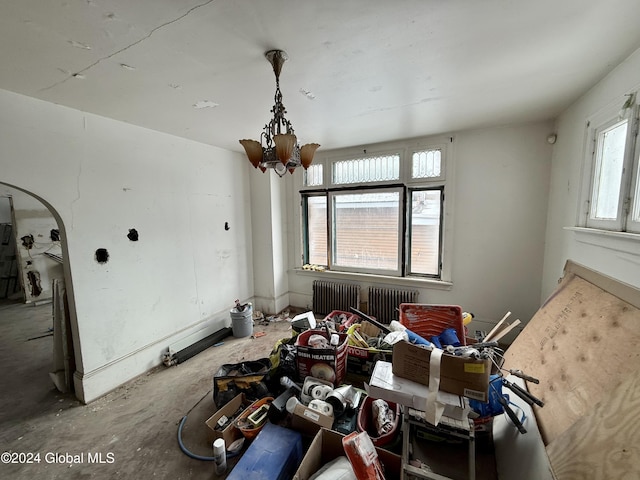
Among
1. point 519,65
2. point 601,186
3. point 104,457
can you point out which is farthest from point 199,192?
point 601,186

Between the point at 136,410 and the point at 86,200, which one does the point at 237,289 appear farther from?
the point at 86,200

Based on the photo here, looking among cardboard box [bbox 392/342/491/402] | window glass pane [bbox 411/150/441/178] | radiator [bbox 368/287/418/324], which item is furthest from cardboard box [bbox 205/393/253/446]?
window glass pane [bbox 411/150/441/178]

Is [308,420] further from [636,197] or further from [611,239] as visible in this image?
[636,197]

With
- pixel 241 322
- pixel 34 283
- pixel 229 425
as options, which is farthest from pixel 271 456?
pixel 34 283

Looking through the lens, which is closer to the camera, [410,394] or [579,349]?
[410,394]

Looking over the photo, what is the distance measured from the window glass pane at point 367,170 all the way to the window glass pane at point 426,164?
233mm

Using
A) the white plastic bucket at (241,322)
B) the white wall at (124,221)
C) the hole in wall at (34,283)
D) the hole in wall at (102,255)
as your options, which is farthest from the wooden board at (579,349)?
the hole in wall at (34,283)

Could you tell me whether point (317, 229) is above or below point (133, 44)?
below

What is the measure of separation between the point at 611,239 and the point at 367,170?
101 inches

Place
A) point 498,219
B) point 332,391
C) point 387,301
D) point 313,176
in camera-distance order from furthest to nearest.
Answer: point 313,176 < point 387,301 < point 498,219 < point 332,391

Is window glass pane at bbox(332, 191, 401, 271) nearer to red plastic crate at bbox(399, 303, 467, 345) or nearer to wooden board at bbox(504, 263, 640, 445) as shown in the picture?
red plastic crate at bbox(399, 303, 467, 345)

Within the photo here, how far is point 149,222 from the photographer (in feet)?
8.98

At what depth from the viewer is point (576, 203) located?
2.15 meters

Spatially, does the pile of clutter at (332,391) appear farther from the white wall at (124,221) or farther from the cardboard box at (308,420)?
the white wall at (124,221)
